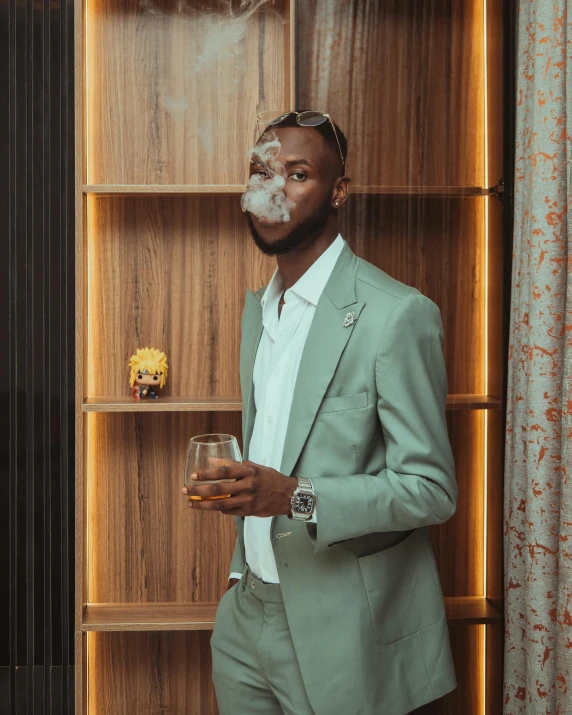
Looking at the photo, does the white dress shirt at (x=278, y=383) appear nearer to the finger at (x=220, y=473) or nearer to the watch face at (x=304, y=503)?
the watch face at (x=304, y=503)

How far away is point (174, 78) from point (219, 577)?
5.37 ft

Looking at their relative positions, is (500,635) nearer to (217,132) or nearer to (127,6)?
(217,132)

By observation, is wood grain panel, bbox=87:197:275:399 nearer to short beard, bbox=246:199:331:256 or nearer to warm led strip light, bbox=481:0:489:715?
warm led strip light, bbox=481:0:489:715

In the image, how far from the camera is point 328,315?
155 centimetres

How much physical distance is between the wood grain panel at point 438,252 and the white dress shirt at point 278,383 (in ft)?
1.59

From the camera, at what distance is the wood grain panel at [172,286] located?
246 centimetres

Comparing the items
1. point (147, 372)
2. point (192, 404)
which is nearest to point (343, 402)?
point (192, 404)

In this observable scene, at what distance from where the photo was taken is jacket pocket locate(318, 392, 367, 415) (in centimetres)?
147

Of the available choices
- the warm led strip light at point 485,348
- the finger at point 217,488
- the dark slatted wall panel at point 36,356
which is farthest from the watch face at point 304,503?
the dark slatted wall panel at point 36,356

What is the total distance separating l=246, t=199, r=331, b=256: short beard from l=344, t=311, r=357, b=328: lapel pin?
24 cm

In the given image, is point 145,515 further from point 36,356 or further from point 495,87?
point 495,87

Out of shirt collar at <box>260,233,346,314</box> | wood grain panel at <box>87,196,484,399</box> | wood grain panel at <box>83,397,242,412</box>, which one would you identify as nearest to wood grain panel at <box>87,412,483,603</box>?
wood grain panel at <box>87,196,484,399</box>

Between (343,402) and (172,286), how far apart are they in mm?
1152

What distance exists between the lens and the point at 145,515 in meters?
2.50
